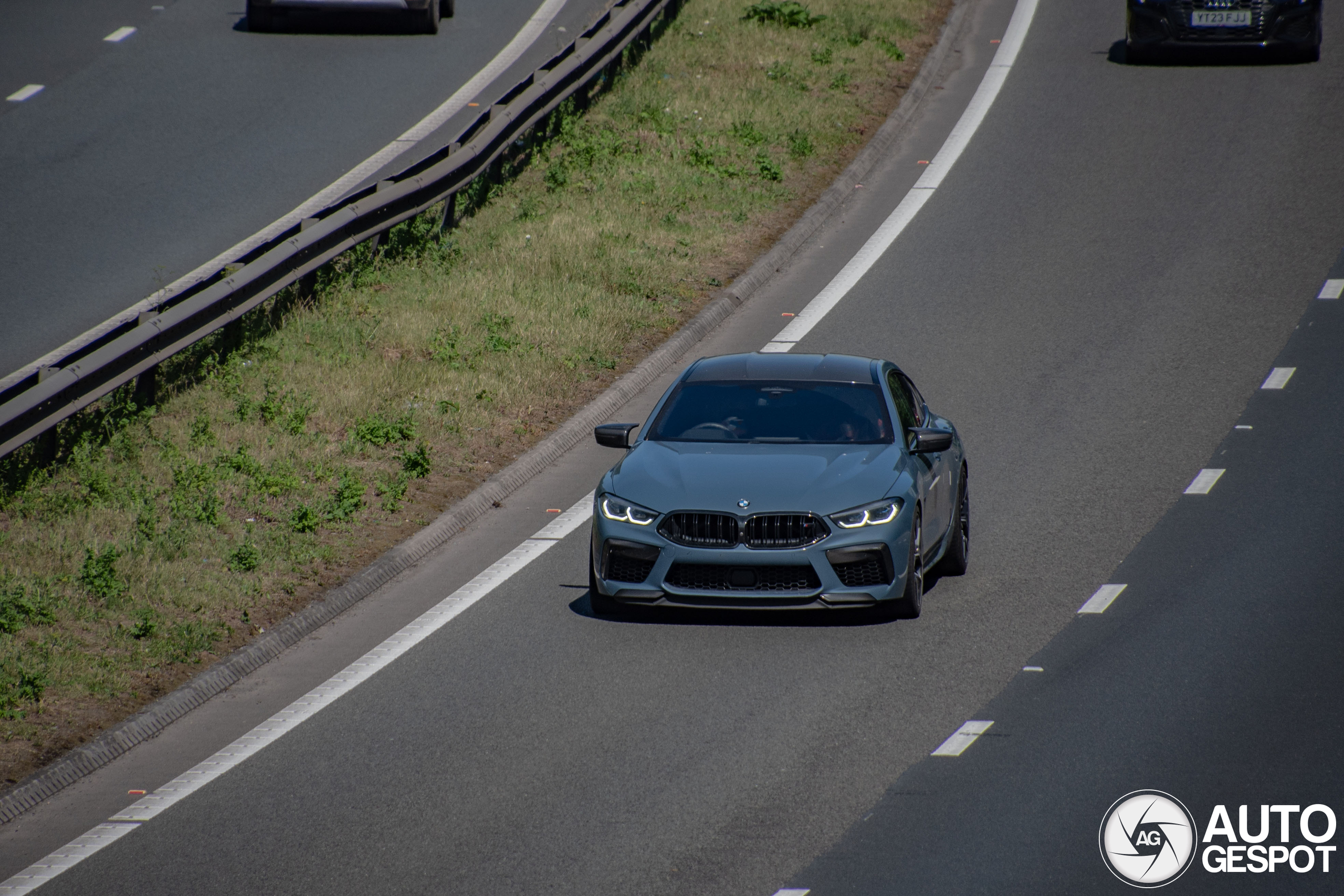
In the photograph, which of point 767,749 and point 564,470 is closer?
point 767,749

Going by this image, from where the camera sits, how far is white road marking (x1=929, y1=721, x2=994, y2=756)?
7652 millimetres

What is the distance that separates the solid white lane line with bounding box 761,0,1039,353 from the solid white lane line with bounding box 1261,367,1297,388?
3985mm

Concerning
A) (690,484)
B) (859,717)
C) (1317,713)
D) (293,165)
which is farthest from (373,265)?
(1317,713)

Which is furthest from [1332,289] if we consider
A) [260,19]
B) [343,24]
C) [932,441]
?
[260,19]

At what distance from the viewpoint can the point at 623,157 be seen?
63.9 feet

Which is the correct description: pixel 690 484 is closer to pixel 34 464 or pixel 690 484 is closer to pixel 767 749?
pixel 767 749

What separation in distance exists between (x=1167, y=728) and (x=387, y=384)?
7.43m

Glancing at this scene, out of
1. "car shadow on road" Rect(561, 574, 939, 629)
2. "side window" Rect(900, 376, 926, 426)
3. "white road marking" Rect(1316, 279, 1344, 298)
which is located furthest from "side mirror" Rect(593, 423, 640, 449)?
"white road marking" Rect(1316, 279, 1344, 298)

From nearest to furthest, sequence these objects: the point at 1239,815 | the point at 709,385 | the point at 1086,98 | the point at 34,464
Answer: the point at 1239,815
the point at 709,385
the point at 34,464
the point at 1086,98

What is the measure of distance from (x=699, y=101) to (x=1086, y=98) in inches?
217

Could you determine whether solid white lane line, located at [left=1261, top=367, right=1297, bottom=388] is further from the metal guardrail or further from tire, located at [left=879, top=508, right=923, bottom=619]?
the metal guardrail

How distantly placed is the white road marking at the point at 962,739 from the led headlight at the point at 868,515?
59.5 inches

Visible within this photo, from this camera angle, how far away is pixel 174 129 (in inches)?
829

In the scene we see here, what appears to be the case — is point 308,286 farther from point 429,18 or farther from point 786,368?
point 429,18
